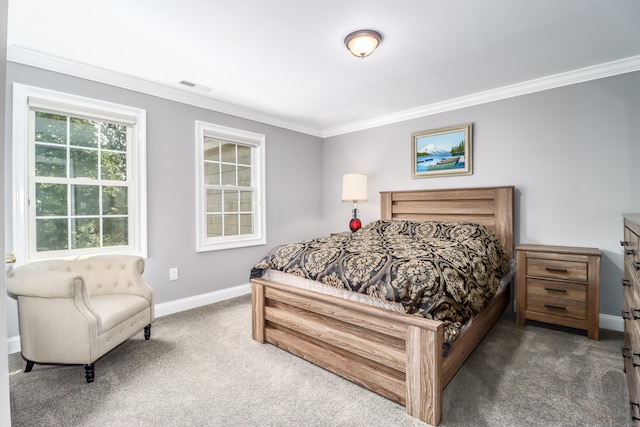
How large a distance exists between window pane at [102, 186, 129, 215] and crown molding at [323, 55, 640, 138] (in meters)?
3.04

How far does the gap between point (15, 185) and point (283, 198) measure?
2.69 m

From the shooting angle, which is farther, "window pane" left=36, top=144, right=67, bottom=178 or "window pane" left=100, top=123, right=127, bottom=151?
"window pane" left=100, top=123, right=127, bottom=151

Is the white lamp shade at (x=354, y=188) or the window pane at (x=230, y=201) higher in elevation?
the white lamp shade at (x=354, y=188)

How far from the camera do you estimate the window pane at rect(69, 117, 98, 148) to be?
2.66 metres

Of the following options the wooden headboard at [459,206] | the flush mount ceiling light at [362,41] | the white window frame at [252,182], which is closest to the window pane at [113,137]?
the white window frame at [252,182]

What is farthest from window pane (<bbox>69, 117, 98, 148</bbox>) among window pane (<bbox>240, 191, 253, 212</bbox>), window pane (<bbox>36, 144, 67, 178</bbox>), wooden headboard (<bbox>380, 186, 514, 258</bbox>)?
wooden headboard (<bbox>380, 186, 514, 258</bbox>)

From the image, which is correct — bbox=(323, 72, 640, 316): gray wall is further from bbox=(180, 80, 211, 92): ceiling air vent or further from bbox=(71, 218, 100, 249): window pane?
bbox=(71, 218, 100, 249): window pane

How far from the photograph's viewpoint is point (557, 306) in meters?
2.61

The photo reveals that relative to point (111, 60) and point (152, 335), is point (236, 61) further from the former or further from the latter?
point (152, 335)

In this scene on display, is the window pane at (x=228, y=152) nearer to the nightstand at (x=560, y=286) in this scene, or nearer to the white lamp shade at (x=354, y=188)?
the white lamp shade at (x=354, y=188)

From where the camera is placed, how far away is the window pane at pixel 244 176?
12.8 feet

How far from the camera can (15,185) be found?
2.32m

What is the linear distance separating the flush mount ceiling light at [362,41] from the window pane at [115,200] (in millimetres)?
2463

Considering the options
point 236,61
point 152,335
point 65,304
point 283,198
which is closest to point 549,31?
point 236,61
